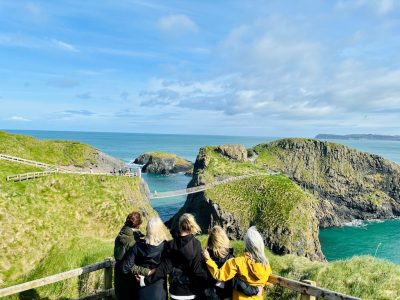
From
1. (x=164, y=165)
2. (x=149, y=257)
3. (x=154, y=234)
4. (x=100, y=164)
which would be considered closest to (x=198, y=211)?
(x=100, y=164)

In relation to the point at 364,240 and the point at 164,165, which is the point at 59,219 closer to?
the point at 364,240

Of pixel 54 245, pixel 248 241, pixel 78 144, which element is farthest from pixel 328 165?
pixel 248 241

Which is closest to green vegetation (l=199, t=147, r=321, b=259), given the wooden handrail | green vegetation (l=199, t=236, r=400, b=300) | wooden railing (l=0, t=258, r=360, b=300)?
green vegetation (l=199, t=236, r=400, b=300)

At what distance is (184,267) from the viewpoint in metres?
6.86

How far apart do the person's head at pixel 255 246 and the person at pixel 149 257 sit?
1617 mm

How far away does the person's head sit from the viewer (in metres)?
6.60

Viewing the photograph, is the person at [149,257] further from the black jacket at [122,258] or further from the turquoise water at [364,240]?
the turquoise water at [364,240]

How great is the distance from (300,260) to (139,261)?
7351 mm

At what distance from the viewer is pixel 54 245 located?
23.1 m

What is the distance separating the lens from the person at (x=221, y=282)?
6.76 meters

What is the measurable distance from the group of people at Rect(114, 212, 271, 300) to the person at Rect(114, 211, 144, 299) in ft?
1.58

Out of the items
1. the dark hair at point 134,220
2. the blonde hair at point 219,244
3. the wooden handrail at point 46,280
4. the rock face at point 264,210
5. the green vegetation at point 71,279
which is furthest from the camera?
the rock face at point 264,210

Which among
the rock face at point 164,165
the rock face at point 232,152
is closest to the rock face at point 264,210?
the rock face at point 232,152

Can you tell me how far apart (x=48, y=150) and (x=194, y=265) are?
44.1m
